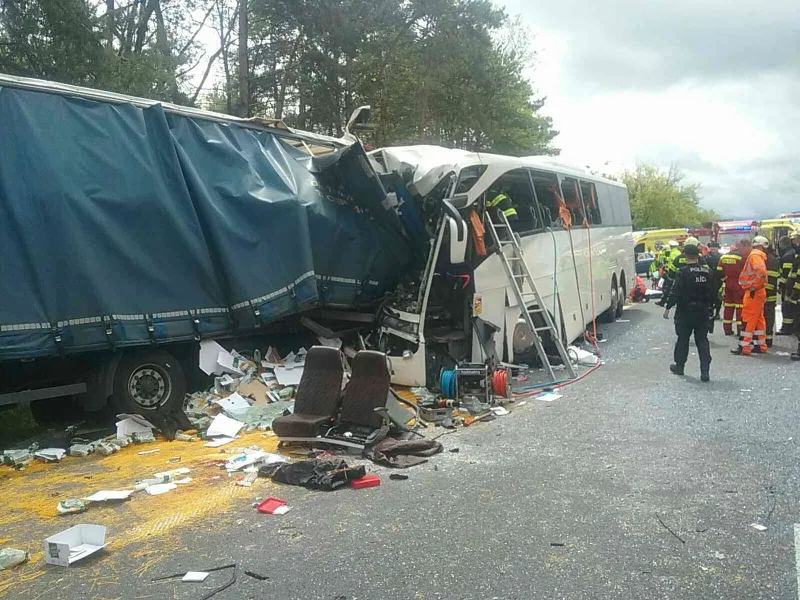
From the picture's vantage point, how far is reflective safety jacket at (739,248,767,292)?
34.0ft

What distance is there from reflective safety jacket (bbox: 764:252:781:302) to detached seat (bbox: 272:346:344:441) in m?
7.83

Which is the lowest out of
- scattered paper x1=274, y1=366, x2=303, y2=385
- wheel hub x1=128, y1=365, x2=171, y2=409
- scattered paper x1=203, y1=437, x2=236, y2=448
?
scattered paper x1=203, y1=437, x2=236, y2=448

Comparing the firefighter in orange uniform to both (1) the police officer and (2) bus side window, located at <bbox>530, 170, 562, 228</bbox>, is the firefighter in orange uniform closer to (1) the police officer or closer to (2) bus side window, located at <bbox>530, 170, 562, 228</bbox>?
(1) the police officer

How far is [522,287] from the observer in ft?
30.1

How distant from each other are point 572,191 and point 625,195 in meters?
6.12

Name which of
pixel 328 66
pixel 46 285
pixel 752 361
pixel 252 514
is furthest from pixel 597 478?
pixel 328 66

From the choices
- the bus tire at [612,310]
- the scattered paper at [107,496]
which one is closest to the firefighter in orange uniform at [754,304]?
the bus tire at [612,310]

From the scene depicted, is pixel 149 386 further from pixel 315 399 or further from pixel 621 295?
pixel 621 295

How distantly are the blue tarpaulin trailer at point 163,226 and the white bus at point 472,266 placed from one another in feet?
2.52

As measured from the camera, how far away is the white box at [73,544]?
3932 millimetres

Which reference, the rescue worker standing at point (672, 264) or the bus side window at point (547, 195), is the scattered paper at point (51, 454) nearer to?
the bus side window at point (547, 195)

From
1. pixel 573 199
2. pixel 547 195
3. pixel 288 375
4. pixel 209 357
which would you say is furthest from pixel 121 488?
pixel 573 199

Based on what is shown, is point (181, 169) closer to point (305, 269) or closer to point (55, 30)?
point (305, 269)

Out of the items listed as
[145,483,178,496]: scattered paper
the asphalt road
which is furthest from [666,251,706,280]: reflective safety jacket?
[145,483,178,496]: scattered paper
